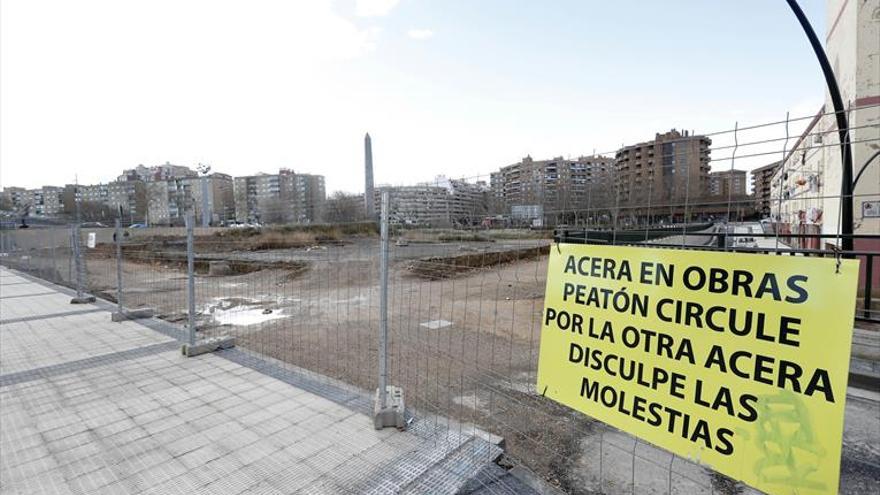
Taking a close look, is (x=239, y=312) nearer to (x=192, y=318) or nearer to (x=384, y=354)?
(x=192, y=318)

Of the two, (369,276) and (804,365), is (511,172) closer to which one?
(804,365)

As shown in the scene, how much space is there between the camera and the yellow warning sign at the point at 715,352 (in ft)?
5.59

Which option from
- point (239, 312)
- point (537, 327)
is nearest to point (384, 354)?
point (537, 327)

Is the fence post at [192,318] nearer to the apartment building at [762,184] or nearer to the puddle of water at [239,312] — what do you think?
the puddle of water at [239,312]

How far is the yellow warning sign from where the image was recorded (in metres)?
1.70

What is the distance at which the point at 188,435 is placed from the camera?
145 inches

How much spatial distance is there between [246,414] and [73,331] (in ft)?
17.9

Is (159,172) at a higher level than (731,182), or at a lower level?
higher

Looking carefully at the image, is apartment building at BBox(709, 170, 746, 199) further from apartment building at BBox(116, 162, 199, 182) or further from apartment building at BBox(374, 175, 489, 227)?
apartment building at BBox(116, 162, 199, 182)

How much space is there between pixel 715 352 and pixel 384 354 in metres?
2.47

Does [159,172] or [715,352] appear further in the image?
[159,172]

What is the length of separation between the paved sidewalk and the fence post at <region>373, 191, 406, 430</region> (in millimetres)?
110

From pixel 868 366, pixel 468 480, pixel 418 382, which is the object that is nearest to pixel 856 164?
pixel 868 366

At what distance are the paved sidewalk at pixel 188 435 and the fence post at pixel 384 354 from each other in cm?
11
